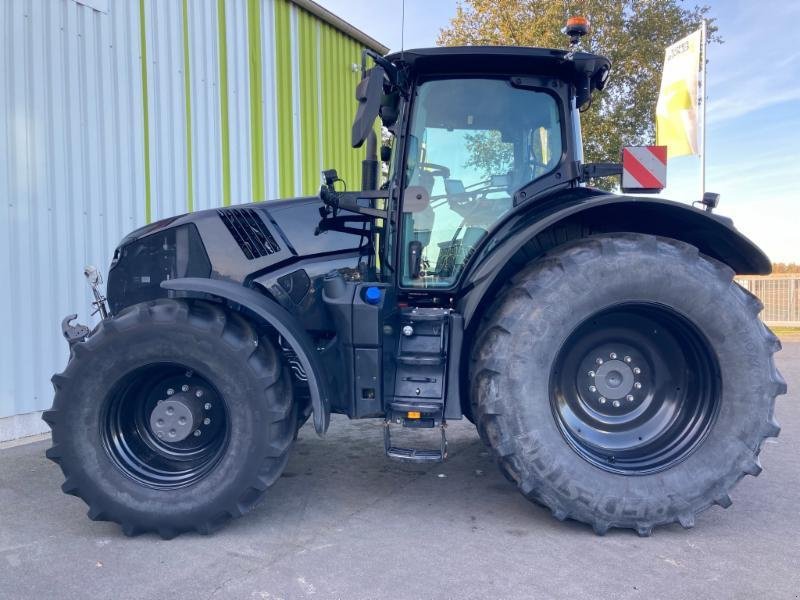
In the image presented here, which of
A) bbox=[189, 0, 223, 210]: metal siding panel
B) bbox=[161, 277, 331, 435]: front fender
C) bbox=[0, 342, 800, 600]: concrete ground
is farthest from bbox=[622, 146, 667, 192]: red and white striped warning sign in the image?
bbox=[189, 0, 223, 210]: metal siding panel

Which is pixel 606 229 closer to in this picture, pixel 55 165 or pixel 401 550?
pixel 401 550

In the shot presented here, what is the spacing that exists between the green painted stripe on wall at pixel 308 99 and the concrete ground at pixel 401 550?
5216 millimetres

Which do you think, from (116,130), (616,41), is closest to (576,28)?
(116,130)

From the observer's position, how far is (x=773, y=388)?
2.83m

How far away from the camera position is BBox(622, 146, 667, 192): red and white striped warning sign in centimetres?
321

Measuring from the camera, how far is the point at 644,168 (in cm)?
323

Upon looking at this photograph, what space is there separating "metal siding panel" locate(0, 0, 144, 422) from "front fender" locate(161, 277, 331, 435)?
2775mm

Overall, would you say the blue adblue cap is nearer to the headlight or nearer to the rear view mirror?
the rear view mirror

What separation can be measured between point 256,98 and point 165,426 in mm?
5207

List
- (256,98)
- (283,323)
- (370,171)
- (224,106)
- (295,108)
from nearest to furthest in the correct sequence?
(283,323) < (370,171) < (224,106) < (256,98) < (295,108)

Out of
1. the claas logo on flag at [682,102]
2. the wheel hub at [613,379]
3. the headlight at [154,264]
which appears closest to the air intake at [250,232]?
the headlight at [154,264]

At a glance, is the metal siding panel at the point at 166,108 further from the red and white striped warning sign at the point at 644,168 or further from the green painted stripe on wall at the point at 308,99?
the red and white striped warning sign at the point at 644,168

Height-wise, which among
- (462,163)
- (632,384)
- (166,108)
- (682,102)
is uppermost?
(682,102)

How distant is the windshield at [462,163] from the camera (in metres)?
3.27
